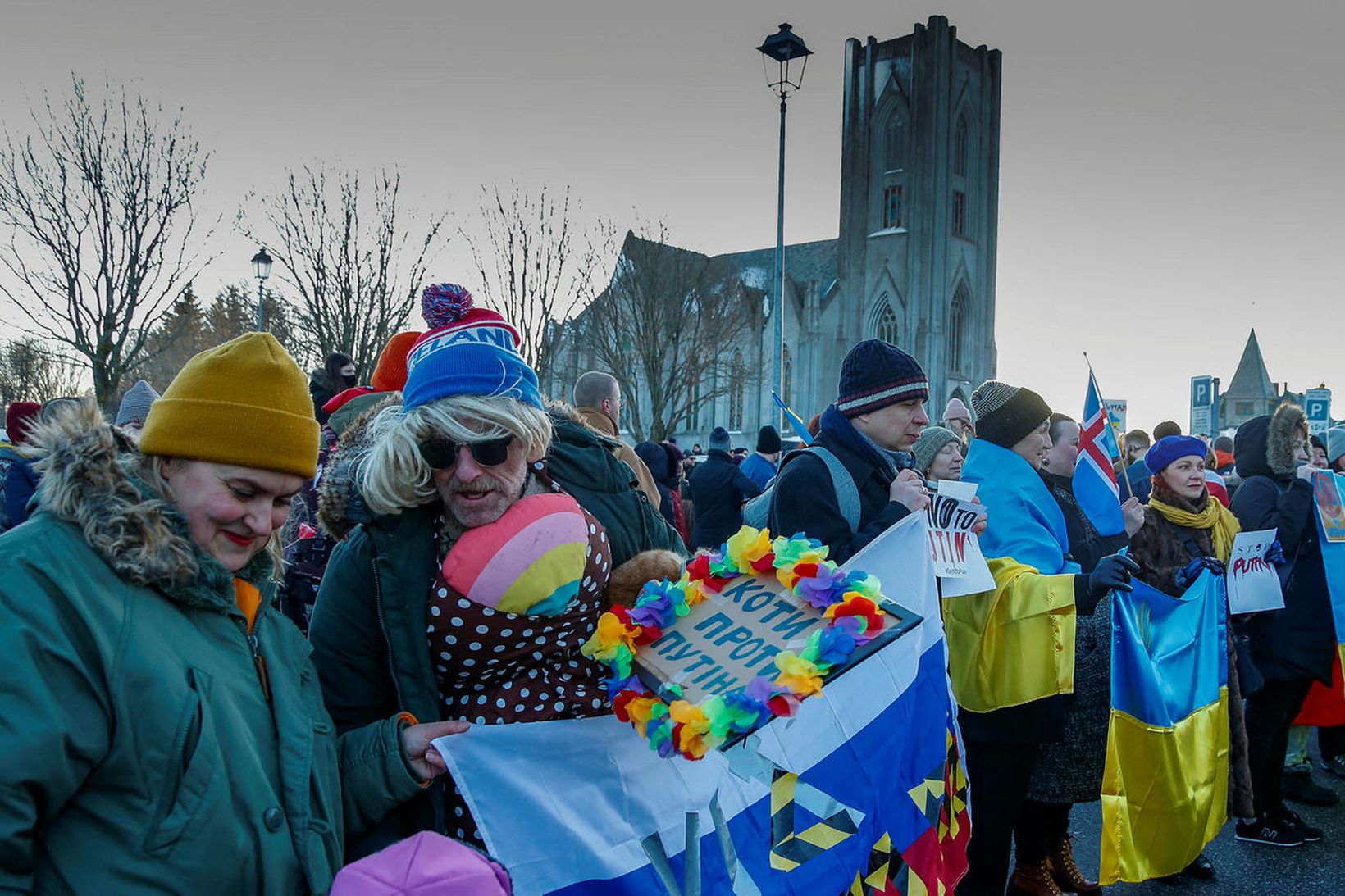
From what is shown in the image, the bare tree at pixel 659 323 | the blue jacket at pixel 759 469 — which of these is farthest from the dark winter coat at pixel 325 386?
the bare tree at pixel 659 323

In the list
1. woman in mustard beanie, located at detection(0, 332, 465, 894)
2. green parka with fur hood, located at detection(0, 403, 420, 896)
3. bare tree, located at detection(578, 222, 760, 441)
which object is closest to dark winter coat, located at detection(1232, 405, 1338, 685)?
woman in mustard beanie, located at detection(0, 332, 465, 894)

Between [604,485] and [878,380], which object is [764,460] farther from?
[604,485]

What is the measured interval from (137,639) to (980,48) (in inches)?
2353

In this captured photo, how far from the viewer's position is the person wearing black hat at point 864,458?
Answer: 367 cm

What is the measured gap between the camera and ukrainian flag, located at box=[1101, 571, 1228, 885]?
4.32 m

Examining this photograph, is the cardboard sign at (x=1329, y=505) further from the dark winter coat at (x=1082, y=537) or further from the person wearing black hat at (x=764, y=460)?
the person wearing black hat at (x=764, y=460)

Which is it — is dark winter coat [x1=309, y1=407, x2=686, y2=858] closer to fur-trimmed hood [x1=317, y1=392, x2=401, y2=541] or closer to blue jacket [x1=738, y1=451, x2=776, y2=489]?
fur-trimmed hood [x1=317, y1=392, x2=401, y2=541]

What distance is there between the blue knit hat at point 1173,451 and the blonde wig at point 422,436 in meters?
4.00

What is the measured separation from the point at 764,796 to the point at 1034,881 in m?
2.58

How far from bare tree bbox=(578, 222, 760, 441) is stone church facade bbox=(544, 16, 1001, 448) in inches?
590

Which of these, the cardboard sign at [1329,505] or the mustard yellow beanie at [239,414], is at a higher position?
the mustard yellow beanie at [239,414]

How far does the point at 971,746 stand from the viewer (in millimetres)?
4164

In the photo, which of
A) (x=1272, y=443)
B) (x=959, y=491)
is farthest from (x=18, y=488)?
(x=1272, y=443)

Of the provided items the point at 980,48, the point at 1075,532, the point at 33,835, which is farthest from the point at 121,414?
the point at 980,48
